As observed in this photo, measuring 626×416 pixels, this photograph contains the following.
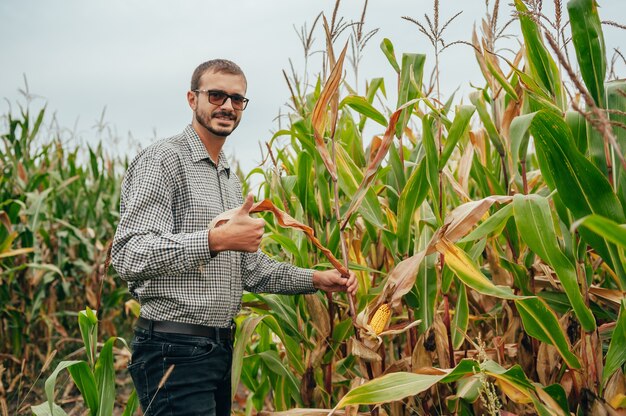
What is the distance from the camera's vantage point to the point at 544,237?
1374 millimetres

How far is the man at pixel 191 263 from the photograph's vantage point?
1.66 m

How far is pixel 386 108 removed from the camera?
7.48 feet

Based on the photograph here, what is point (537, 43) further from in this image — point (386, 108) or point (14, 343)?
point (14, 343)

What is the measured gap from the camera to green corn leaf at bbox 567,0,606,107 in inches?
50.7

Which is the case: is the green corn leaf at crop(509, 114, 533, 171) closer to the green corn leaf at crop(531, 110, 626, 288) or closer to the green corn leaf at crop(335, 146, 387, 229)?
the green corn leaf at crop(531, 110, 626, 288)

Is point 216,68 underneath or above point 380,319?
above

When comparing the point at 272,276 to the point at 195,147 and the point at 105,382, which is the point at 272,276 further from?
the point at 105,382

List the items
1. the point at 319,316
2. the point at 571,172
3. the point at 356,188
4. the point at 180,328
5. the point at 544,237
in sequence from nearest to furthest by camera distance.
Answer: the point at 571,172 < the point at 544,237 < the point at 180,328 < the point at 356,188 < the point at 319,316

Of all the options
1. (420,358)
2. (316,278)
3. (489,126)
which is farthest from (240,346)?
(489,126)

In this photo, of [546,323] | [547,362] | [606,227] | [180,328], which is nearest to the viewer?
[606,227]

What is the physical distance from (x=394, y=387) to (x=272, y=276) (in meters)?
0.71

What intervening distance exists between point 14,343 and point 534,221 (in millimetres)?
3572

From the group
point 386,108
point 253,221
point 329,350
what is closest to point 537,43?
point 386,108

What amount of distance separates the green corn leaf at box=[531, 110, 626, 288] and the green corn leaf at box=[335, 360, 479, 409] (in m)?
0.46
